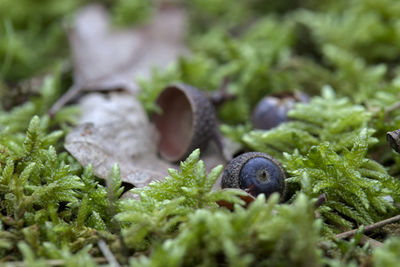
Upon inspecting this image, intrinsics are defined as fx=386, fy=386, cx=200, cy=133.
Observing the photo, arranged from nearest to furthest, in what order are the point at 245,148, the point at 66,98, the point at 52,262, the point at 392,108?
the point at 52,262 → the point at 392,108 → the point at 245,148 → the point at 66,98

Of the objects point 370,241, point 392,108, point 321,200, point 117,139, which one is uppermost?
point 117,139

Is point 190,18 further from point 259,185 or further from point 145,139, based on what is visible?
point 259,185

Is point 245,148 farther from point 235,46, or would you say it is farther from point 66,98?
point 66,98

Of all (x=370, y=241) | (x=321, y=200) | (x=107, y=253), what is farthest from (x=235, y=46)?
(x=107, y=253)

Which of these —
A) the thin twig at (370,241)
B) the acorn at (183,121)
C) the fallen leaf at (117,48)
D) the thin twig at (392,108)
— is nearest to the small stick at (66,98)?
the fallen leaf at (117,48)

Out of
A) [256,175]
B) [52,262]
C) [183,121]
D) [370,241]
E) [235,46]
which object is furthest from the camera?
[235,46]
